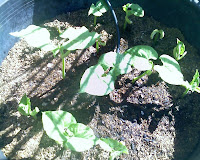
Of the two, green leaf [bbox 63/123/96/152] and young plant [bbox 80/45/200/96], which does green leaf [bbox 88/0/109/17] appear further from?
green leaf [bbox 63/123/96/152]

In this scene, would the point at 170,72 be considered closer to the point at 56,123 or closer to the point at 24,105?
the point at 56,123

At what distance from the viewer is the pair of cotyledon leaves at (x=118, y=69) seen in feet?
3.12

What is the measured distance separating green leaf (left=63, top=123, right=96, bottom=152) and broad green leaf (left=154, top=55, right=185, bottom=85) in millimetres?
417

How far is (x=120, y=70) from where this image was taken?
1031mm

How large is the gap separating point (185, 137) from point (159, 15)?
0.78 m

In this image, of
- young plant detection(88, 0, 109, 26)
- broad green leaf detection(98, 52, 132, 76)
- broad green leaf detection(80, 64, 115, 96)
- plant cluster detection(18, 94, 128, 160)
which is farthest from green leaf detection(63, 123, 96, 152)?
young plant detection(88, 0, 109, 26)

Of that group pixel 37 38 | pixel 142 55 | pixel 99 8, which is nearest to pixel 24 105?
pixel 37 38

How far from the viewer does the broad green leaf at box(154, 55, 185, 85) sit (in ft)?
3.40

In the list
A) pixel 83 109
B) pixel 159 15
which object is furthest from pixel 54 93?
pixel 159 15

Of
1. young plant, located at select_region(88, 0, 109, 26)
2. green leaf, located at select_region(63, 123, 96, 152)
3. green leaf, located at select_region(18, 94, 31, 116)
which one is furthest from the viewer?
young plant, located at select_region(88, 0, 109, 26)

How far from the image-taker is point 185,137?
1.17 m

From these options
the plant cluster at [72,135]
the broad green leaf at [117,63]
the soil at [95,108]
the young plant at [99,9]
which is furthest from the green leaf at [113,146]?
the young plant at [99,9]

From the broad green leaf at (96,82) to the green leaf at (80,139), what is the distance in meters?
0.15

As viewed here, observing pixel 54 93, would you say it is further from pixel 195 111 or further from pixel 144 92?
pixel 195 111
